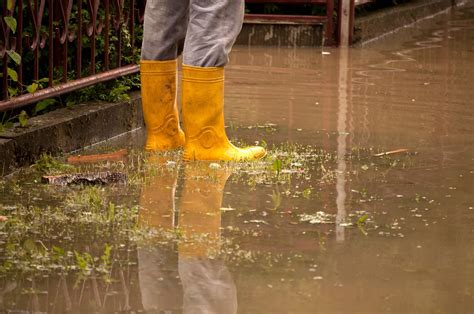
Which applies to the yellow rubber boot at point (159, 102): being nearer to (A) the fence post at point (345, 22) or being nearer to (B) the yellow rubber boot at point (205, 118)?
(B) the yellow rubber boot at point (205, 118)

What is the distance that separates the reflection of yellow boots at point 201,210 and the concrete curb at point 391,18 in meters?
7.06

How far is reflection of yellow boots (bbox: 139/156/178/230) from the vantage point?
472 cm

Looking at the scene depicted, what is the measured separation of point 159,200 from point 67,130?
120cm

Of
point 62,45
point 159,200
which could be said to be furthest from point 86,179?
point 62,45

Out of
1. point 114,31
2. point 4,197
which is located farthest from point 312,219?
point 114,31

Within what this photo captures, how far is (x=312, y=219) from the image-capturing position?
4812 mm

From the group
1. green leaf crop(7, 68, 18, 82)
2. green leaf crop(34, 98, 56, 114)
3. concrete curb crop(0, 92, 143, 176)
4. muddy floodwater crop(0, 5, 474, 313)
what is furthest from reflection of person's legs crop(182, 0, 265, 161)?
green leaf crop(7, 68, 18, 82)

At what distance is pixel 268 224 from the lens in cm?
471

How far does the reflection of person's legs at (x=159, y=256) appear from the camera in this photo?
378 centimetres

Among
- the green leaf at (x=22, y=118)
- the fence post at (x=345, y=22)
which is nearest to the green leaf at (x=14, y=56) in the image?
the green leaf at (x=22, y=118)

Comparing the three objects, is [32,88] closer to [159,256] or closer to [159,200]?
[159,200]

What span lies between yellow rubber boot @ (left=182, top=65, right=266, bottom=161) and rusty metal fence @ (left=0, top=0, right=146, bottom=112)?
2.10 feet

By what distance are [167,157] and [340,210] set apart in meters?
1.34

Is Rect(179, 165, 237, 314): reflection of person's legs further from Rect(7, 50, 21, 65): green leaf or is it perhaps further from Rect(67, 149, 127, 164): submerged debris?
Rect(7, 50, 21, 65): green leaf
